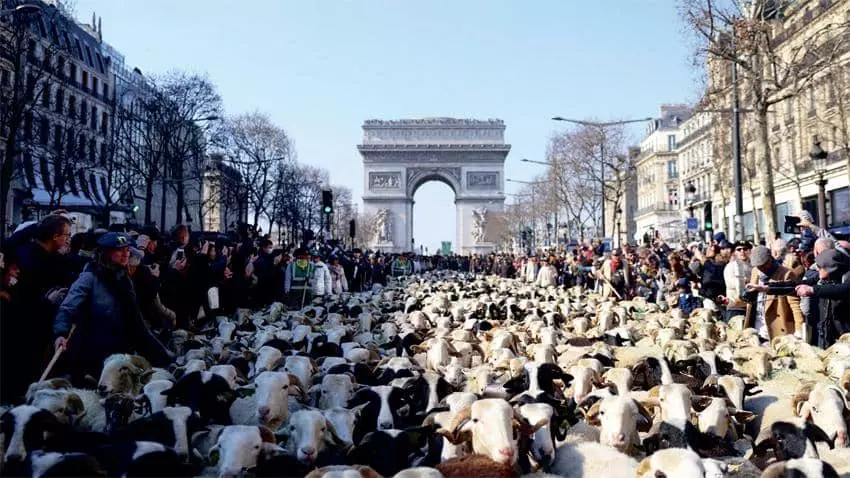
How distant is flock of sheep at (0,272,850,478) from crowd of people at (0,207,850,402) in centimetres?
46

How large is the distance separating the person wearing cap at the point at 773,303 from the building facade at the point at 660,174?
74.0 metres

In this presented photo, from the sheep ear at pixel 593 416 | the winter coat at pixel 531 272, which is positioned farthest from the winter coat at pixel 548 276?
the sheep ear at pixel 593 416

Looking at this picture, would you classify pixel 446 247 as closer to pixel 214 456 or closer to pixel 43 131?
pixel 43 131

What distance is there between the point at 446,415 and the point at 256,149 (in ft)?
160

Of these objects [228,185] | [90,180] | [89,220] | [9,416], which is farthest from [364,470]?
[90,180]

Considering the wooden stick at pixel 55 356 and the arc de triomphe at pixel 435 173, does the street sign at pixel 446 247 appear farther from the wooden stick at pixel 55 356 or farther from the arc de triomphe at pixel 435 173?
the wooden stick at pixel 55 356

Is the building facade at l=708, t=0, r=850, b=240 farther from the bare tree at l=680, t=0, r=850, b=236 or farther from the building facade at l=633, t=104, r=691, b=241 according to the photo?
the building facade at l=633, t=104, r=691, b=241

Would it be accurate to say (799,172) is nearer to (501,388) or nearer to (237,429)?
(501,388)

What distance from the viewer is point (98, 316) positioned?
24.4 feet

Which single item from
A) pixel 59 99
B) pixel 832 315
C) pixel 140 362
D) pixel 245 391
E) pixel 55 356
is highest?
pixel 59 99

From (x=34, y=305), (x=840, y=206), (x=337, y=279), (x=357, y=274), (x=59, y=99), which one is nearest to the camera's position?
(x=34, y=305)

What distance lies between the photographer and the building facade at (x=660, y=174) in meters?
89.5

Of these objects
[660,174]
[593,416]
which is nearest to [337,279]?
[593,416]

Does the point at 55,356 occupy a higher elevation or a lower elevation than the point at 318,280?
lower
